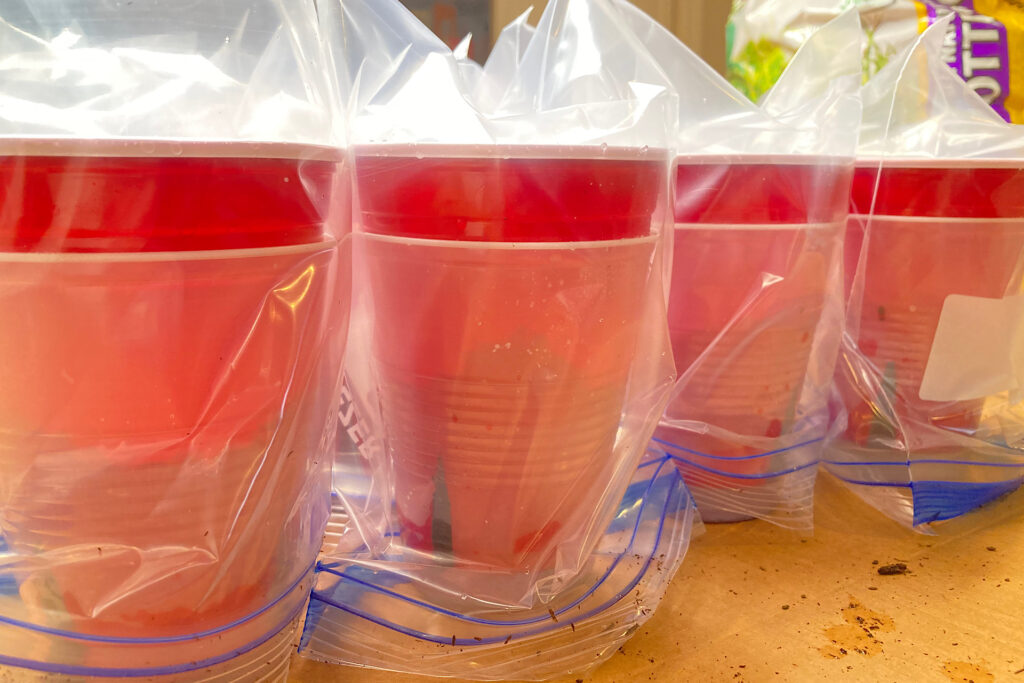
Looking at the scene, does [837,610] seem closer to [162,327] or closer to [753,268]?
[753,268]

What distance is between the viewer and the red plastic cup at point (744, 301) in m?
0.59

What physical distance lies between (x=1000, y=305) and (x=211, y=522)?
0.67 meters

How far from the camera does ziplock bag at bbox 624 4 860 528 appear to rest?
589mm

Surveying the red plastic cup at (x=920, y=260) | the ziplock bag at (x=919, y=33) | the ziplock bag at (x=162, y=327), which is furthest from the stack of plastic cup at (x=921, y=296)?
A: the ziplock bag at (x=162, y=327)

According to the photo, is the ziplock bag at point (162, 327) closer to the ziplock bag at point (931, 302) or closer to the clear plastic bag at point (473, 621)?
the clear plastic bag at point (473, 621)

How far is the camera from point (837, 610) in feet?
1.77

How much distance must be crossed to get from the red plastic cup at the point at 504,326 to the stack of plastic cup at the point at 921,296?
286 millimetres

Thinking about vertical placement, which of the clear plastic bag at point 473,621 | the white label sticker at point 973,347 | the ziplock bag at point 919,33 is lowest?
the clear plastic bag at point 473,621

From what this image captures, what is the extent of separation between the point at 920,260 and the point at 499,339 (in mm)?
423

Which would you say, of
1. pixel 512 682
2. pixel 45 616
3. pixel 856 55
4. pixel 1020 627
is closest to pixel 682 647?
pixel 512 682

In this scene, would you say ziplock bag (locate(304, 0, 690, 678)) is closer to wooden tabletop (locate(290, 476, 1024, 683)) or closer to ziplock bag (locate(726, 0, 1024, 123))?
wooden tabletop (locate(290, 476, 1024, 683))

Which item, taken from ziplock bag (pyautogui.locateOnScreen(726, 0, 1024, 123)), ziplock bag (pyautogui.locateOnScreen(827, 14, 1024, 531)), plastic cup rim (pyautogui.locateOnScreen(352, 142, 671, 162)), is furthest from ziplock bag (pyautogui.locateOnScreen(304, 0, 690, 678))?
ziplock bag (pyautogui.locateOnScreen(726, 0, 1024, 123))

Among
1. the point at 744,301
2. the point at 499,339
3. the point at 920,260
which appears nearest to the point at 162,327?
the point at 499,339

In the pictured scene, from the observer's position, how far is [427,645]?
0.47m
